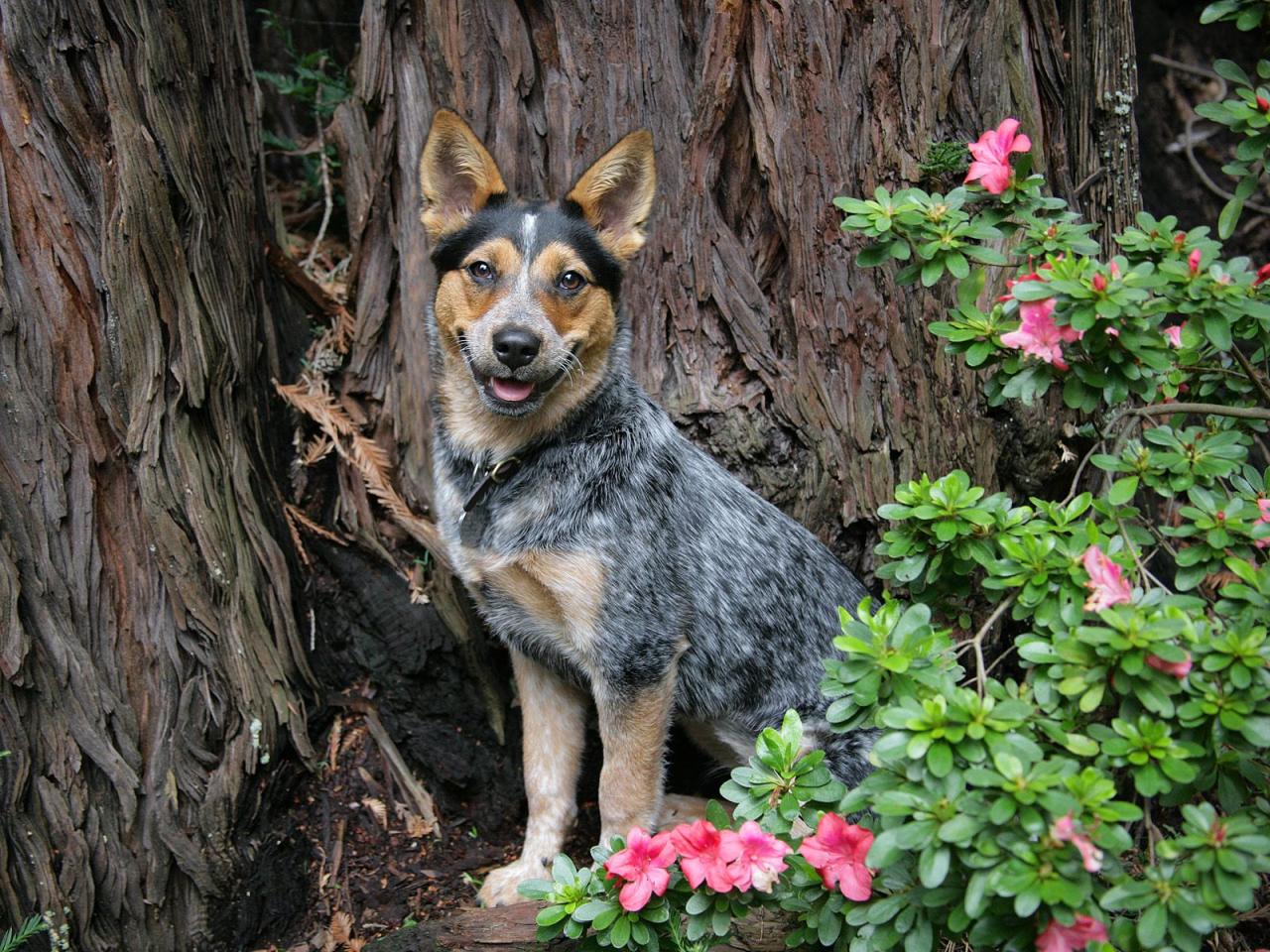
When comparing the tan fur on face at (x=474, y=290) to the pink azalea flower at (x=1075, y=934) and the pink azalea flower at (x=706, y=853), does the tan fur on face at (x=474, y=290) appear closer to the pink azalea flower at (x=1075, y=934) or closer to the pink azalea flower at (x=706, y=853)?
the pink azalea flower at (x=706, y=853)

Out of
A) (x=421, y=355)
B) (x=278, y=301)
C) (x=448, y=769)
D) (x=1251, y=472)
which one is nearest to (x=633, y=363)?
(x=421, y=355)

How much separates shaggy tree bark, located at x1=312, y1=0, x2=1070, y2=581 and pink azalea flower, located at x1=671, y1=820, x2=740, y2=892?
6.28 ft

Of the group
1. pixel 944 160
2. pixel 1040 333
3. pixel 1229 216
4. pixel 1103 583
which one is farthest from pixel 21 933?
pixel 1229 216

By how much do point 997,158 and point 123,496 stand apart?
3.15 meters

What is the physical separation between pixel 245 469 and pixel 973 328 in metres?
2.77

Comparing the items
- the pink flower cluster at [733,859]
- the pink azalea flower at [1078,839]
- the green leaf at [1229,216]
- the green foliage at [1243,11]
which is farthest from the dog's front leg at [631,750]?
the green foliage at [1243,11]

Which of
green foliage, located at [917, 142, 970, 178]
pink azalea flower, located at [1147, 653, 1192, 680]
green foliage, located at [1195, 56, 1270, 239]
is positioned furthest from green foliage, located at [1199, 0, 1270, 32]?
pink azalea flower, located at [1147, 653, 1192, 680]

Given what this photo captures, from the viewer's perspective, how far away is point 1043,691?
2.68 meters

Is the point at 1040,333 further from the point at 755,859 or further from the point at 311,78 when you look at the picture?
the point at 311,78

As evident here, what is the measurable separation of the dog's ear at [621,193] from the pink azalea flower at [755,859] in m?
2.33

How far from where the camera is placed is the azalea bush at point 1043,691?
2434mm

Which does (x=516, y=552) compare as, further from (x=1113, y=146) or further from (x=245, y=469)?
(x=1113, y=146)

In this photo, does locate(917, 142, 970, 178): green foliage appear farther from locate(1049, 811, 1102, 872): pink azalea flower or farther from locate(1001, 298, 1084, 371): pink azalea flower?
locate(1049, 811, 1102, 872): pink azalea flower

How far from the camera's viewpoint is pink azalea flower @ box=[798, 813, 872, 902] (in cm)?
284
